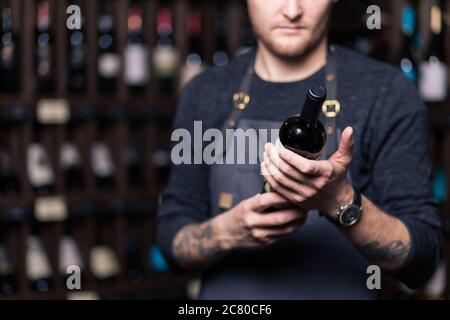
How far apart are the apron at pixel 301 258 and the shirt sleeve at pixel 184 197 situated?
0.08 meters

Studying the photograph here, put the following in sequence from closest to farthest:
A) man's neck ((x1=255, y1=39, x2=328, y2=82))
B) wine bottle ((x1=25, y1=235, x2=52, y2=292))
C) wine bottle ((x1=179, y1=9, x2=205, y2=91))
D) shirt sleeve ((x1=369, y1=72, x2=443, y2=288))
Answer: shirt sleeve ((x1=369, y1=72, x2=443, y2=288))
man's neck ((x1=255, y1=39, x2=328, y2=82))
wine bottle ((x1=25, y1=235, x2=52, y2=292))
wine bottle ((x1=179, y1=9, x2=205, y2=91))

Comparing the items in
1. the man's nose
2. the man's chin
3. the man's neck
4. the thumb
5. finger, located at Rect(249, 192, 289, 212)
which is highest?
the man's nose

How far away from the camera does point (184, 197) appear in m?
1.36

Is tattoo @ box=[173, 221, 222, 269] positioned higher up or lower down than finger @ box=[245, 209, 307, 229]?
lower down

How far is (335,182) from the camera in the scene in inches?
38.4

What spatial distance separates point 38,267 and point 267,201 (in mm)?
1761

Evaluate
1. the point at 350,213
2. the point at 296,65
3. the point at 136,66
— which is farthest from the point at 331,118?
the point at 136,66

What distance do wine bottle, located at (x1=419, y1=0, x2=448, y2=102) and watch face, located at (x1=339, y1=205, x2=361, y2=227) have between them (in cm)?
177

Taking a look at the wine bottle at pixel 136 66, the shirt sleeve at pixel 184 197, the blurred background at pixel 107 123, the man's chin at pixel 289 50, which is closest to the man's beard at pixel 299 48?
the man's chin at pixel 289 50

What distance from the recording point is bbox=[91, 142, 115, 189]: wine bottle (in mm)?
2713

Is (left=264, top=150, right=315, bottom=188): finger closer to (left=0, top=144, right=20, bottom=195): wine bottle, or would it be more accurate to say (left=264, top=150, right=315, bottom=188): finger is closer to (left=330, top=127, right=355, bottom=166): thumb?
(left=330, top=127, right=355, bottom=166): thumb

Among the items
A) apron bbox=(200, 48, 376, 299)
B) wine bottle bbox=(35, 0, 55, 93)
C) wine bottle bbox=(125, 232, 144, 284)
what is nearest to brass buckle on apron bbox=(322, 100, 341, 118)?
apron bbox=(200, 48, 376, 299)

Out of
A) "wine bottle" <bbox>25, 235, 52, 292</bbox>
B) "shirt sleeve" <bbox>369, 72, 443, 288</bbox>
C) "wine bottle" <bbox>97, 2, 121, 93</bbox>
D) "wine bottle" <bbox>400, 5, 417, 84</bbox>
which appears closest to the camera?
"shirt sleeve" <bbox>369, 72, 443, 288</bbox>
